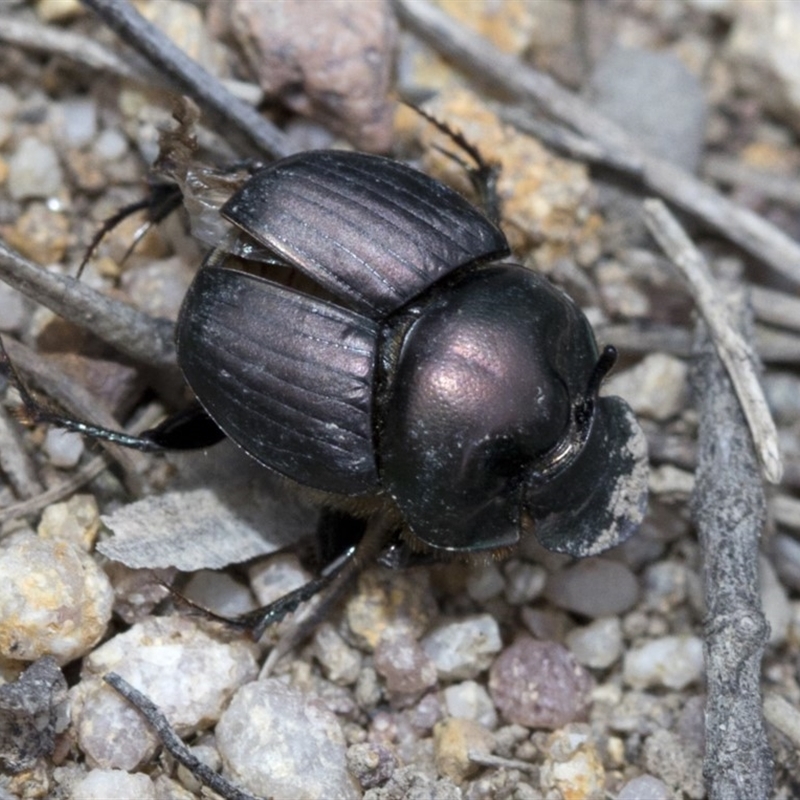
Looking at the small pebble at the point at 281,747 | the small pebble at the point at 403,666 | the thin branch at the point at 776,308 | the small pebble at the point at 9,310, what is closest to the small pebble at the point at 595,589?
the small pebble at the point at 403,666

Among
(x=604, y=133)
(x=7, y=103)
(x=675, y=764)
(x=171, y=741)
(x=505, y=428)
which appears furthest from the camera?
(x=604, y=133)

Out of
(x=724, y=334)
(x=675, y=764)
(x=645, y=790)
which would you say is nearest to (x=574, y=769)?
(x=645, y=790)

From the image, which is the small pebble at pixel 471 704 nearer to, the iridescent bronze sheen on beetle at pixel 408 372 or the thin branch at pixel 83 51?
the iridescent bronze sheen on beetle at pixel 408 372

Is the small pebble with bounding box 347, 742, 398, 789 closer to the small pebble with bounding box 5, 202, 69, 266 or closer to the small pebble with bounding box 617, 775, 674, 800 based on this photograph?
the small pebble with bounding box 617, 775, 674, 800

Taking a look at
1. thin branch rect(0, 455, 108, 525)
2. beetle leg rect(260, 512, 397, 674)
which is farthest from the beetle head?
thin branch rect(0, 455, 108, 525)

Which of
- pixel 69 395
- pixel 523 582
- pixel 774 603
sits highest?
pixel 774 603

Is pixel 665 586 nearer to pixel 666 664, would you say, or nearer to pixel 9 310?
pixel 666 664
